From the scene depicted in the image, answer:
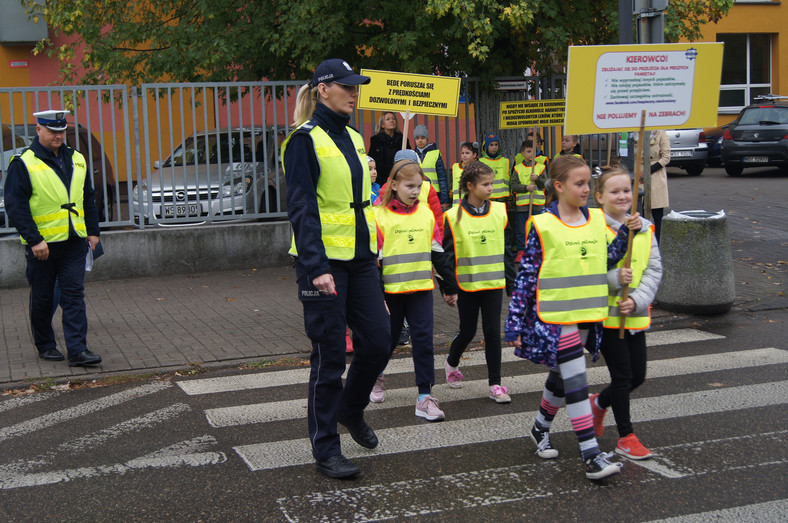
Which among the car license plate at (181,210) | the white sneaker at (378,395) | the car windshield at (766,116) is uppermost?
the car windshield at (766,116)

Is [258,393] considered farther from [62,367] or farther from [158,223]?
[158,223]

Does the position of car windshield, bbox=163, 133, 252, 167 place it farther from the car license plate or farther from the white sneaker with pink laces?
the white sneaker with pink laces

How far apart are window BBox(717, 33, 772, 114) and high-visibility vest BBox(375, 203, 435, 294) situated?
27.5m

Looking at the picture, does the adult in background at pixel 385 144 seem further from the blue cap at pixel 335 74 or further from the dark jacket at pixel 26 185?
the blue cap at pixel 335 74

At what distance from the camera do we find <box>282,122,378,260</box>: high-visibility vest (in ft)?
14.9

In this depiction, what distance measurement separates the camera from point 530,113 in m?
12.1

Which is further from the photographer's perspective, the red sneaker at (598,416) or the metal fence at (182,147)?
the metal fence at (182,147)

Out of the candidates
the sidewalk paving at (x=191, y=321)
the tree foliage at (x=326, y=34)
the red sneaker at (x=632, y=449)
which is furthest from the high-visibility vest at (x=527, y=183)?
the red sneaker at (x=632, y=449)

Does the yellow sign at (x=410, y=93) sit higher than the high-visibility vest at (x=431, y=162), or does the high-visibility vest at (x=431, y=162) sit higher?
the yellow sign at (x=410, y=93)

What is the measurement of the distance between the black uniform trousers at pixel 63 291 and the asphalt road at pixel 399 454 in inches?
33.3

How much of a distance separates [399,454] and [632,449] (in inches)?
49.8

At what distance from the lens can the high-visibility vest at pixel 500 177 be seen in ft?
Result: 40.4

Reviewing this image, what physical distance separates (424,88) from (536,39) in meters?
3.98

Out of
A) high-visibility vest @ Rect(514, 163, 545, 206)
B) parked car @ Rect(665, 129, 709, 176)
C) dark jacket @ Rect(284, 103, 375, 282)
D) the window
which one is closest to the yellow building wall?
the window
